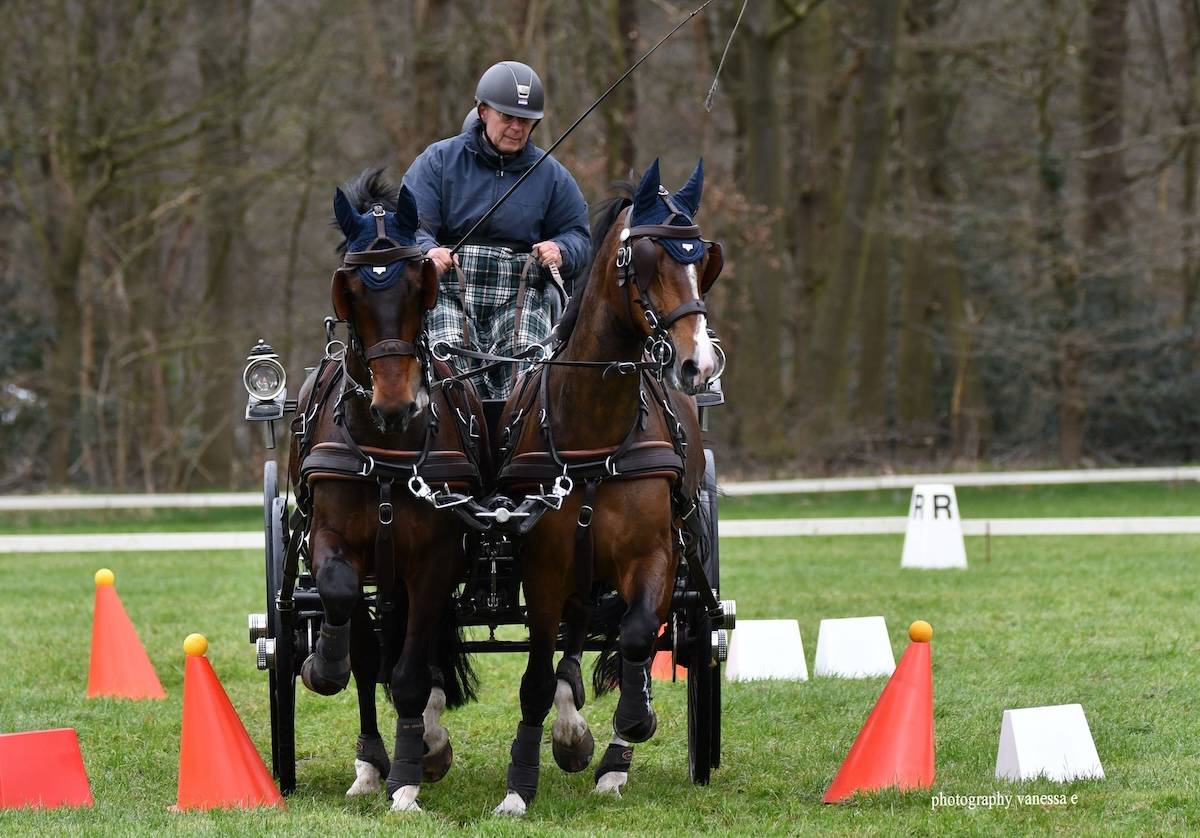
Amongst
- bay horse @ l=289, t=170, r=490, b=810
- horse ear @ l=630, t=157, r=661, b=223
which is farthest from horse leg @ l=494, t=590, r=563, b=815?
horse ear @ l=630, t=157, r=661, b=223

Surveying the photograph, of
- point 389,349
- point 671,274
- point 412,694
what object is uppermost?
point 671,274

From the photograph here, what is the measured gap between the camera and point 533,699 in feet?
19.4

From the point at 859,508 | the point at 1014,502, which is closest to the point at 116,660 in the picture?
the point at 859,508

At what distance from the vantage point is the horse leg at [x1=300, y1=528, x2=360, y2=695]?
5418mm

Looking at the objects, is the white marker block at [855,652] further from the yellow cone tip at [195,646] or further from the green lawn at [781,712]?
the yellow cone tip at [195,646]

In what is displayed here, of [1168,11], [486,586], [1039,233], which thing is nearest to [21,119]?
[1039,233]

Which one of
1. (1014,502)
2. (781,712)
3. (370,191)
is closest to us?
(370,191)

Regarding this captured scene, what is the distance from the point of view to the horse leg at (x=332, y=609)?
213 inches

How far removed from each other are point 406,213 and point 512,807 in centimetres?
209

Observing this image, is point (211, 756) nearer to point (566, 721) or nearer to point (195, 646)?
point (195, 646)

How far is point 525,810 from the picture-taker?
5793mm

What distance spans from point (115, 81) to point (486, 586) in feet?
53.5

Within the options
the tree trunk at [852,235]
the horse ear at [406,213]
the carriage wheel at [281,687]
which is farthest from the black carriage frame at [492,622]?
the tree trunk at [852,235]

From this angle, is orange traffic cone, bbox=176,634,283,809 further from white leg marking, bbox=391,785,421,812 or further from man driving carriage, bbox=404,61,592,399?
man driving carriage, bbox=404,61,592,399
